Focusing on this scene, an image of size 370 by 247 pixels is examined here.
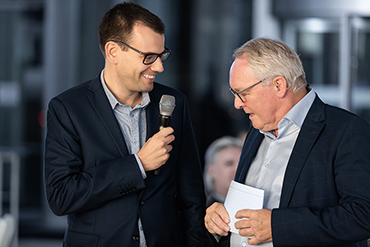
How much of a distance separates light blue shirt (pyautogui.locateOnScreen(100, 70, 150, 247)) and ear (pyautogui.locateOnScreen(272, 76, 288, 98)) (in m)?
0.59

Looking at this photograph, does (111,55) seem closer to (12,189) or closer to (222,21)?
(222,21)

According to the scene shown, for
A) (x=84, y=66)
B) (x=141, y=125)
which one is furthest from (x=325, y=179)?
(x=84, y=66)

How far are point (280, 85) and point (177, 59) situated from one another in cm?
348

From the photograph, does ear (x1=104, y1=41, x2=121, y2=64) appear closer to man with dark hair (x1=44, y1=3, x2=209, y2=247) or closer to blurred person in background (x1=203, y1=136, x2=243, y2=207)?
man with dark hair (x1=44, y1=3, x2=209, y2=247)

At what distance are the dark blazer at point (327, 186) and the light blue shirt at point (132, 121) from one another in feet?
2.20

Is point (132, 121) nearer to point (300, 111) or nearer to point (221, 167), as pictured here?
point (300, 111)

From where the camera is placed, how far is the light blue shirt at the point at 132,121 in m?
1.88

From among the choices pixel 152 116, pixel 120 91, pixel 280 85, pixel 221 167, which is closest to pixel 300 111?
pixel 280 85

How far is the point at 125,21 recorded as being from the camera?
6.19ft

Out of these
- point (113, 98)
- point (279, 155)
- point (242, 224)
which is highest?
point (113, 98)

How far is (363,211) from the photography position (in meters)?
1.45

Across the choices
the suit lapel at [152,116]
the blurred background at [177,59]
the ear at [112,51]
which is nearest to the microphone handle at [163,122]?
the suit lapel at [152,116]

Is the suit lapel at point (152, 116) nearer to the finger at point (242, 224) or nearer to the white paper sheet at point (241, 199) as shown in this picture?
the white paper sheet at point (241, 199)

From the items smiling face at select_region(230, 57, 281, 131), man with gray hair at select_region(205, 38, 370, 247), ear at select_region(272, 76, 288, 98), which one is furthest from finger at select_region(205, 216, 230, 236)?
ear at select_region(272, 76, 288, 98)
